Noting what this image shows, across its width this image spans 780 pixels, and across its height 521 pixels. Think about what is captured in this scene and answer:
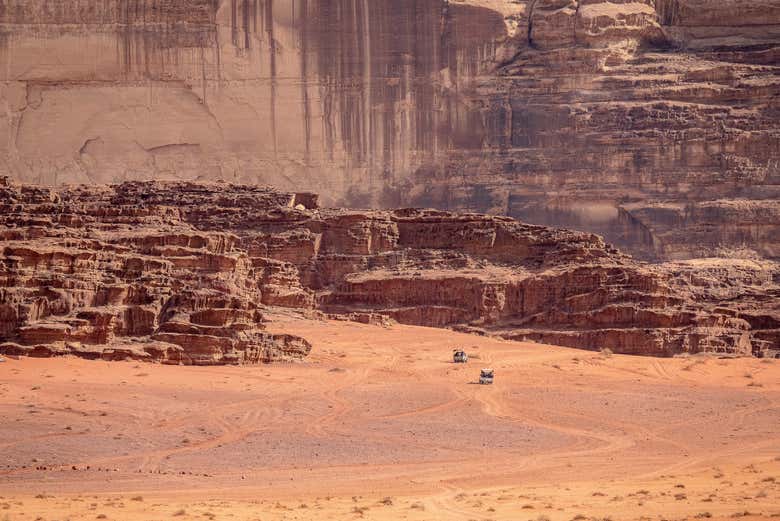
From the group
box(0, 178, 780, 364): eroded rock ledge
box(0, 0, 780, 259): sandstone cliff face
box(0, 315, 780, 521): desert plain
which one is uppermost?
box(0, 0, 780, 259): sandstone cliff face

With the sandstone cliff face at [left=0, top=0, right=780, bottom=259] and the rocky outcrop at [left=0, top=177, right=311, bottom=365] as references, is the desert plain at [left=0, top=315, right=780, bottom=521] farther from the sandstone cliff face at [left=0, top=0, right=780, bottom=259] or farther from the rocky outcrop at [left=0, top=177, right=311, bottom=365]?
the sandstone cliff face at [left=0, top=0, right=780, bottom=259]

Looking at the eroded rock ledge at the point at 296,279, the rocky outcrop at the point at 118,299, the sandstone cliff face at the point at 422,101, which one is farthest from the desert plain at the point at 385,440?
the sandstone cliff face at the point at 422,101

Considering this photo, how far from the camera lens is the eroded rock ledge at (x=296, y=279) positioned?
142ft

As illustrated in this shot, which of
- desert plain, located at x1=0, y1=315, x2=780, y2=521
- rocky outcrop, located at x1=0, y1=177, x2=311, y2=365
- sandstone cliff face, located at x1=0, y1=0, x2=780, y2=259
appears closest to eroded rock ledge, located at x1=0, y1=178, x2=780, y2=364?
rocky outcrop, located at x1=0, y1=177, x2=311, y2=365

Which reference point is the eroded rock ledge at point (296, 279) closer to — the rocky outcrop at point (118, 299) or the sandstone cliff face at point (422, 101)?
the rocky outcrop at point (118, 299)

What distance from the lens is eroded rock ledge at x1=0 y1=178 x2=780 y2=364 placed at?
142 feet

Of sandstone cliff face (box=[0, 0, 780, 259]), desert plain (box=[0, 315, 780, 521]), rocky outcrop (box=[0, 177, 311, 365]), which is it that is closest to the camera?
desert plain (box=[0, 315, 780, 521])

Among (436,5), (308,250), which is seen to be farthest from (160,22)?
(308,250)

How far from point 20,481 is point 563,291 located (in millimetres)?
31585

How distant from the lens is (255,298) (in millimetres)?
51906

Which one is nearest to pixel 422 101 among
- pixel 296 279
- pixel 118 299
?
pixel 296 279

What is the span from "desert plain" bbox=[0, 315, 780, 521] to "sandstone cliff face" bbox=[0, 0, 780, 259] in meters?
29.2

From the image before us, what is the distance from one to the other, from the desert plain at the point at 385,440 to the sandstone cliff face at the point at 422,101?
2919 cm

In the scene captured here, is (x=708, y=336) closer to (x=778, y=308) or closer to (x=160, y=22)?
(x=778, y=308)
